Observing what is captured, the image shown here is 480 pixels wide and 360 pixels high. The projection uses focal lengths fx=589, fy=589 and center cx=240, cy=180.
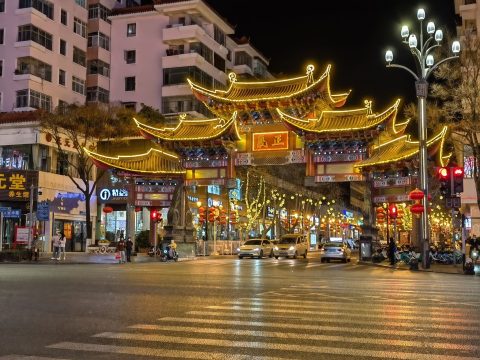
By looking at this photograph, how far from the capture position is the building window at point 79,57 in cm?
5344

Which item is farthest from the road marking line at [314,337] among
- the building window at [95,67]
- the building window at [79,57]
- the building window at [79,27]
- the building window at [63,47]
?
the building window at [95,67]

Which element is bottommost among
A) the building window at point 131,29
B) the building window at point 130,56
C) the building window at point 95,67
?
the building window at point 95,67

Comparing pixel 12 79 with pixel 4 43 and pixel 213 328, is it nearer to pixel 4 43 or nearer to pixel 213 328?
pixel 4 43

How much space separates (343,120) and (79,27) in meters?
29.8

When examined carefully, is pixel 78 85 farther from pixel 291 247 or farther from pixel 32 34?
pixel 291 247

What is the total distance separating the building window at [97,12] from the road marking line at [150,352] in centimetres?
5288

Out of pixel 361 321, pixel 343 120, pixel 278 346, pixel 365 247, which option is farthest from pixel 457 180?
pixel 278 346

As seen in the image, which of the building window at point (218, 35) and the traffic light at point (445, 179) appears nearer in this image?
the traffic light at point (445, 179)

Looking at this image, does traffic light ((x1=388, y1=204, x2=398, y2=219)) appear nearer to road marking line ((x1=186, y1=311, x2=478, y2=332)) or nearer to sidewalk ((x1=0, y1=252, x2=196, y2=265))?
sidewalk ((x1=0, y1=252, x2=196, y2=265))

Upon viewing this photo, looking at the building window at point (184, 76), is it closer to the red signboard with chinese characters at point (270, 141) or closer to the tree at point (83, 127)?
the tree at point (83, 127)

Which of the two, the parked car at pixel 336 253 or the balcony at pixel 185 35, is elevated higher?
the balcony at pixel 185 35

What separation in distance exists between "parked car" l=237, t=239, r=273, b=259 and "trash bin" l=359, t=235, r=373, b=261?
28.7 feet

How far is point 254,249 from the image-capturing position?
43219 mm

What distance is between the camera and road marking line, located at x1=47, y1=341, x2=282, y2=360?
748 centimetres
